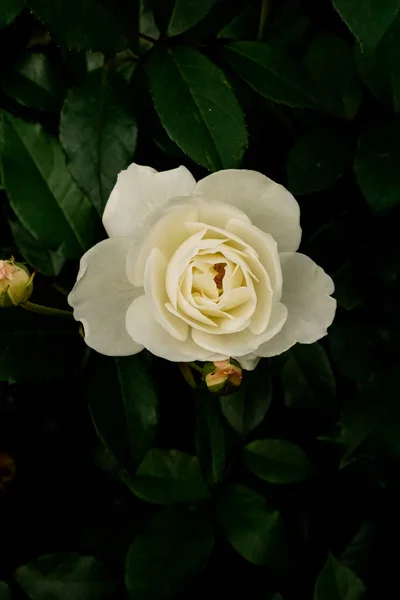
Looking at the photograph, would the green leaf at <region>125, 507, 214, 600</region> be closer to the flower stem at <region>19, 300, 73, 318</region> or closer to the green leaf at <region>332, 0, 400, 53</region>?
the flower stem at <region>19, 300, 73, 318</region>

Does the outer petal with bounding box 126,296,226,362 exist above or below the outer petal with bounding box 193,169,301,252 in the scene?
below

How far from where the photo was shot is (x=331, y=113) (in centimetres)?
84

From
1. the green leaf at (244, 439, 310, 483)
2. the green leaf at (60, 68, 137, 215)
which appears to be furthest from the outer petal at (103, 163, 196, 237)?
the green leaf at (244, 439, 310, 483)

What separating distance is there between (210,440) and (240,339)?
349 millimetres

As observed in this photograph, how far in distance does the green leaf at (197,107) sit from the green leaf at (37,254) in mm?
230

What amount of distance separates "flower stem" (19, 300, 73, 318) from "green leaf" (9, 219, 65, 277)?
0.27ft

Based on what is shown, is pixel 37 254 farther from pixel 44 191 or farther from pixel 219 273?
pixel 219 273

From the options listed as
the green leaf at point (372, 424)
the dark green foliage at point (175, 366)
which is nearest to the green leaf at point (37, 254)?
the dark green foliage at point (175, 366)

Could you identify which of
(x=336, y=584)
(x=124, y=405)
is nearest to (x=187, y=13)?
(x=124, y=405)

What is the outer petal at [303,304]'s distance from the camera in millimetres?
546

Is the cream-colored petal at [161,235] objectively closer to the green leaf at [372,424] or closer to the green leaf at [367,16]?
the green leaf at [367,16]

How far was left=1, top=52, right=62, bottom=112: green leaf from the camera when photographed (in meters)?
0.77

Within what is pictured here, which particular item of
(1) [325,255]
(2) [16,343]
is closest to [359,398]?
(1) [325,255]

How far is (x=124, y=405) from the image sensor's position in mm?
702
